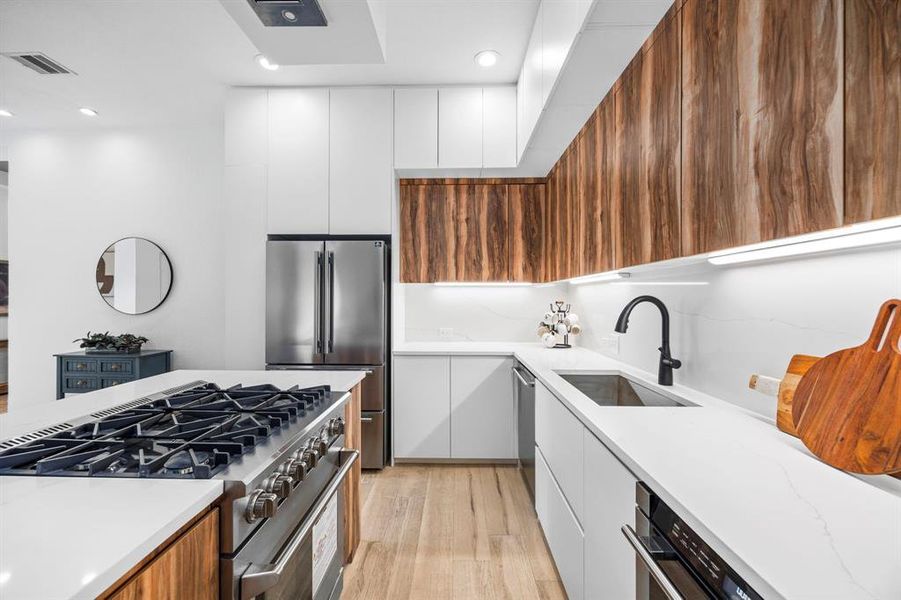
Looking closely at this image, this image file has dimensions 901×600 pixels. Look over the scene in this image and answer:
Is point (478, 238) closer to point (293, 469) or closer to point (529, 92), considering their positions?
point (529, 92)

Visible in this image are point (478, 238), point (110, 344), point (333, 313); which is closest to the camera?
point (333, 313)

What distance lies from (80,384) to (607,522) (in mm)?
4330

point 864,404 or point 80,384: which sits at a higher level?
point 864,404

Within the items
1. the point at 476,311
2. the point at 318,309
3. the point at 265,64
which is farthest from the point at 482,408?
the point at 265,64

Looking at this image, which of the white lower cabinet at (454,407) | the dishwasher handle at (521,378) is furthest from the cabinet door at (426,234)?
the dishwasher handle at (521,378)

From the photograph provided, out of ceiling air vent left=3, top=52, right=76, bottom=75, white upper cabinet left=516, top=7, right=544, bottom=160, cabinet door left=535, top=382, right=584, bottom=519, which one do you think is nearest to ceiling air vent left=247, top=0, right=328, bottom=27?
white upper cabinet left=516, top=7, right=544, bottom=160

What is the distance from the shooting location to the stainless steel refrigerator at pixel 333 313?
121 inches

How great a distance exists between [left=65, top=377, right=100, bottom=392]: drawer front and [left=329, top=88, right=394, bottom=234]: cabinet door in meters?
2.50

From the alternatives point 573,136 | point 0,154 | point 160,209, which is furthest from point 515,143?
point 0,154

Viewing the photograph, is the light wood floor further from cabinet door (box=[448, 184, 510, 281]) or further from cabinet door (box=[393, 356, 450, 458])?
cabinet door (box=[448, 184, 510, 281])

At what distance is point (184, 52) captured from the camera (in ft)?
9.32

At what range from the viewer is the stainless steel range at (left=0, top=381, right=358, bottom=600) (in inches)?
34.8

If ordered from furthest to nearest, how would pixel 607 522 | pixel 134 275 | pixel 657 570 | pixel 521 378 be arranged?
pixel 134 275
pixel 521 378
pixel 607 522
pixel 657 570

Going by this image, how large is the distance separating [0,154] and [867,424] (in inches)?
253
